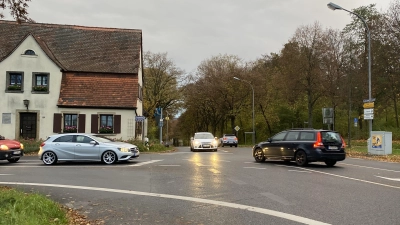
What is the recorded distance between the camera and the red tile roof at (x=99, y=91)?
101 feet

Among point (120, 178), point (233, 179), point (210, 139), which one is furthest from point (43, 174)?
point (210, 139)

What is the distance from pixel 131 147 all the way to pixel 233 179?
23.4 ft

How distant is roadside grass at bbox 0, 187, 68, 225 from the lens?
5695 millimetres

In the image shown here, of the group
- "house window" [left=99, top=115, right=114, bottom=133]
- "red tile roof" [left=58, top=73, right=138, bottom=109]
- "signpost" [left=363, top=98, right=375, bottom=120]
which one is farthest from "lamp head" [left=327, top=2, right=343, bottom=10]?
"house window" [left=99, top=115, right=114, bottom=133]

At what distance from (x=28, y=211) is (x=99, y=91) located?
26064 mm

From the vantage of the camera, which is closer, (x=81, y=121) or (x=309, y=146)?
(x=309, y=146)

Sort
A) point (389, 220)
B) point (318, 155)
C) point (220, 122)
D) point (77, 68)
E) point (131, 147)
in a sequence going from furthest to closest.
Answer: point (220, 122) < point (77, 68) < point (131, 147) < point (318, 155) < point (389, 220)

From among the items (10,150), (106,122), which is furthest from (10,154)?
(106,122)

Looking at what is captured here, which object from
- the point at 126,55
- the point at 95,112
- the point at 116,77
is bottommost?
the point at 95,112

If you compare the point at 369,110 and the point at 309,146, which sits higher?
the point at 369,110

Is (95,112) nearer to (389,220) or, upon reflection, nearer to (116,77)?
(116,77)

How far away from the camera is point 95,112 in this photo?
30906 mm

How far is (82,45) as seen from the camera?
3500 cm

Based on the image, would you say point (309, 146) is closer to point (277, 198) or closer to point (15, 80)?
point (277, 198)
